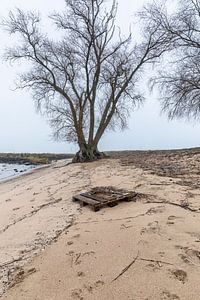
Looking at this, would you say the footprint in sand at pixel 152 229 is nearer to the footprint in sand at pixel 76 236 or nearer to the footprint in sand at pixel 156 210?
the footprint in sand at pixel 156 210

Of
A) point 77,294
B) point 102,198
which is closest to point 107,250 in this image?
point 77,294

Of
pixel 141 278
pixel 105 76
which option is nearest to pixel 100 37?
pixel 105 76

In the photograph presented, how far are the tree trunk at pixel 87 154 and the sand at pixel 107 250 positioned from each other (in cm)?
1180

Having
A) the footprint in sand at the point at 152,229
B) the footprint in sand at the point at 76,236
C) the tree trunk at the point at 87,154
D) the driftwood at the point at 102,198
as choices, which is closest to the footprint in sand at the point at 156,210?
the footprint in sand at the point at 152,229

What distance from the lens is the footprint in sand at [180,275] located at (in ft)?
10.0

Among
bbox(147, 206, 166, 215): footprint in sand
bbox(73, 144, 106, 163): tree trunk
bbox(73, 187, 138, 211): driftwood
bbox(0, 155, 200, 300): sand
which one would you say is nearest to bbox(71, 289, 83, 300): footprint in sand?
bbox(0, 155, 200, 300): sand

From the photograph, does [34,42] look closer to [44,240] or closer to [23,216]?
[23,216]

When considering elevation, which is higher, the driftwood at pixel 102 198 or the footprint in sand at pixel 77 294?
Result: the driftwood at pixel 102 198

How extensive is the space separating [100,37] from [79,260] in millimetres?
16784

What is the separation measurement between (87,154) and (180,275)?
1515 centimetres

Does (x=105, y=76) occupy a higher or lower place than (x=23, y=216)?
higher

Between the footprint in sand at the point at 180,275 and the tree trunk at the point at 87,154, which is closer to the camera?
the footprint in sand at the point at 180,275

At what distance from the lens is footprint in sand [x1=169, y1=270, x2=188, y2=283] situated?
305cm

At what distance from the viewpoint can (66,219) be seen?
5.29 meters
